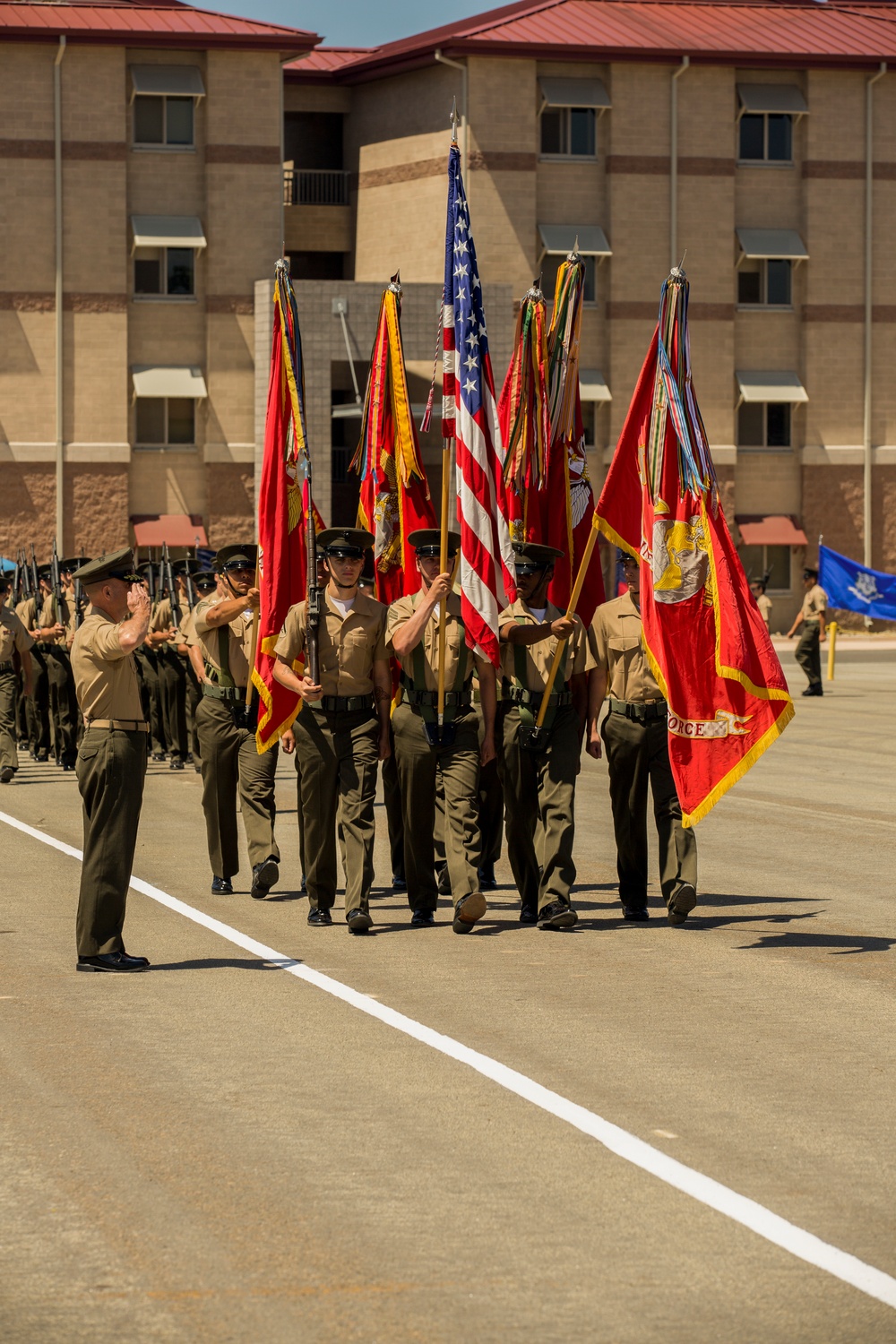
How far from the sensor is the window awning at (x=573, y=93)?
55.2 m

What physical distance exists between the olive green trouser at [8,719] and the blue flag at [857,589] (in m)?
20.5

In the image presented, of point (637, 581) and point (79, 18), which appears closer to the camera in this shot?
point (637, 581)

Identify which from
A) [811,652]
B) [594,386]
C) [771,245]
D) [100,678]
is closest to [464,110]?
[594,386]

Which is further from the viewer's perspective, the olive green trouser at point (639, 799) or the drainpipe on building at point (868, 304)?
the drainpipe on building at point (868, 304)

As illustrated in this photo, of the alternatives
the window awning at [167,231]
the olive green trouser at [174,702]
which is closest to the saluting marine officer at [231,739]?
the olive green trouser at [174,702]

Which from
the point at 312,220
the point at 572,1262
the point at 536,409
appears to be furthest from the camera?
the point at 312,220

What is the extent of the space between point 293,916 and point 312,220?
4841cm

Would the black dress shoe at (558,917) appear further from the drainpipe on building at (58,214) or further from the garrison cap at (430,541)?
the drainpipe on building at (58,214)

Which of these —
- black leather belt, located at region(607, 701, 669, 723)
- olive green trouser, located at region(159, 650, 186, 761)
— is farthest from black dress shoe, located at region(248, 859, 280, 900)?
olive green trouser, located at region(159, 650, 186, 761)

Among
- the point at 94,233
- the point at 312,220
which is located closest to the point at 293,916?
the point at 94,233

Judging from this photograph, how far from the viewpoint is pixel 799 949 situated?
10766mm

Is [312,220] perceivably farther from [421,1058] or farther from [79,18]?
[421,1058]

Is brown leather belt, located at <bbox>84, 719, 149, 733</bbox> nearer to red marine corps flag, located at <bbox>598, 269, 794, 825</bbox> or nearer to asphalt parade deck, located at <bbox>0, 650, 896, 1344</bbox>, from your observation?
asphalt parade deck, located at <bbox>0, 650, 896, 1344</bbox>

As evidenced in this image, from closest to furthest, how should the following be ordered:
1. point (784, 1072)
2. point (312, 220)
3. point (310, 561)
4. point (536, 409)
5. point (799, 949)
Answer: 1. point (784, 1072)
2. point (799, 949)
3. point (310, 561)
4. point (536, 409)
5. point (312, 220)
